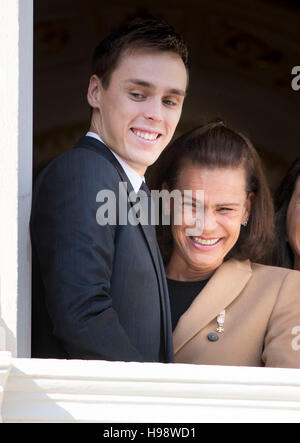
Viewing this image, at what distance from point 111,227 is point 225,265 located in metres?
0.72

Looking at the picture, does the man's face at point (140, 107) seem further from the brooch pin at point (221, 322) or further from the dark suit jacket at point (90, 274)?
the brooch pin at point (221, 322)

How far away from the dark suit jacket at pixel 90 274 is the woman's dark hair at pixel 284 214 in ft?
2.55

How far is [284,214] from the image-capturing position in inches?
190

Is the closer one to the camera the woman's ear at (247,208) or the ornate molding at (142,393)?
the ornate molding at (142,393)

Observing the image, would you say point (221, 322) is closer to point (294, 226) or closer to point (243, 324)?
point (243, 324)

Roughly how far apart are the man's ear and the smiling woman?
458mm

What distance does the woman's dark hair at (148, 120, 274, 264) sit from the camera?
461 centimetres

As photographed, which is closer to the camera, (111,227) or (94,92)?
(111,227)

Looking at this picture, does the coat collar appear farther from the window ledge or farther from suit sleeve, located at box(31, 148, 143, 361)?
the window ledge

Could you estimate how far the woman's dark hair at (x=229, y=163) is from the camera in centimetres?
461

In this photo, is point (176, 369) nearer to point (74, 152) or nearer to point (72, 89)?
point (74, 152)

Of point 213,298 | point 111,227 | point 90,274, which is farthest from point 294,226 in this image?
point 90,274

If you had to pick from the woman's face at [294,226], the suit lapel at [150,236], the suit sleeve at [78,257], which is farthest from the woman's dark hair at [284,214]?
the suit sleeve at [78,257]

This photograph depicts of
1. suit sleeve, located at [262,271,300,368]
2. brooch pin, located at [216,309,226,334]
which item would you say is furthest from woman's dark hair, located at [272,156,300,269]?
brooch pin, located at [216,309,226,334]
